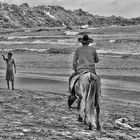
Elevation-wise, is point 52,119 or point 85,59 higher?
point 85,59

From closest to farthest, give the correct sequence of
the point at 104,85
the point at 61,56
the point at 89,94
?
1. the point at 89,94
2. the point at 104,85
3. the point at 61,56

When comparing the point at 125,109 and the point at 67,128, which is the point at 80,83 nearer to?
the point at 67,128

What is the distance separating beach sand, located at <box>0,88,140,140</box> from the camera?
24.5ft

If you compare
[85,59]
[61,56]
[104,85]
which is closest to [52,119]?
[85,59]

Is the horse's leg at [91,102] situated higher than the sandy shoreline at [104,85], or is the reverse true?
the horse's leg at [91,102]

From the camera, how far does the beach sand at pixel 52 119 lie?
746 cm

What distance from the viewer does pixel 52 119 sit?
9.07 metres

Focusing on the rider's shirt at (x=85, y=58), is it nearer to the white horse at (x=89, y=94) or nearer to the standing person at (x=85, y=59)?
the standing person at (x=85, y=59)

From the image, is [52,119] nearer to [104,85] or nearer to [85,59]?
[85,59]

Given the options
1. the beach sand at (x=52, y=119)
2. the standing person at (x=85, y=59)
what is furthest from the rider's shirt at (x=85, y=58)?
the beach sand at (x=52, y=119)

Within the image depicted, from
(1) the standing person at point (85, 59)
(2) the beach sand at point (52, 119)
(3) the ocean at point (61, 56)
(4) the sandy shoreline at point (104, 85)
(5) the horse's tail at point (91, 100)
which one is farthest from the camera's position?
(3) the ocean at point (61, 56)

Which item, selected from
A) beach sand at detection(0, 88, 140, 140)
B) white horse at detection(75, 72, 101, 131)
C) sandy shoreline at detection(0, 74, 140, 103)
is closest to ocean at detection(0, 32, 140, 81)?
sandy shoreline at detection(0, 74, 140, 103)

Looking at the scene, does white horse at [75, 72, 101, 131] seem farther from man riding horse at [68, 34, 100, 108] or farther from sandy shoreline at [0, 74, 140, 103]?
sandy shoreline at [0, 74, 140, 103]

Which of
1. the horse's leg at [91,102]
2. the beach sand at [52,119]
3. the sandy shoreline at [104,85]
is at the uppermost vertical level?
the horse's leg at [91,102]
